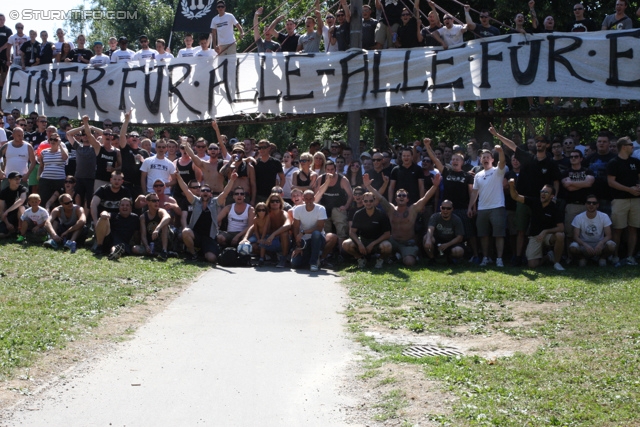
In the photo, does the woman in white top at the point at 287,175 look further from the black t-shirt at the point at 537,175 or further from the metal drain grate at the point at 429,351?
the metal drain grate at the point at 429,351

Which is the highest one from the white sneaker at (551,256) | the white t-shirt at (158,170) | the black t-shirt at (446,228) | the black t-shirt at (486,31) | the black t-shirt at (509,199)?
the black t-shirt at (486,31)

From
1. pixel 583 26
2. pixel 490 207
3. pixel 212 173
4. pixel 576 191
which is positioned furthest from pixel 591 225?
pixel 212 173

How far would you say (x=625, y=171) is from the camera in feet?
39.9

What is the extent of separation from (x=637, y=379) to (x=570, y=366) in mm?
618

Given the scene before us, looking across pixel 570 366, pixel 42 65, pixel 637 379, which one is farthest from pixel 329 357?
pixel 42 65

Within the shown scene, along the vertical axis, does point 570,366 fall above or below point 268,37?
below

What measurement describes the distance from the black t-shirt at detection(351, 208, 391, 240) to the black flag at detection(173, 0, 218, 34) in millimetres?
6520

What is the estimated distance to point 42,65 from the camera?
59.9 ft

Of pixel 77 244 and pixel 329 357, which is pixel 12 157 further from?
pixel 329 357

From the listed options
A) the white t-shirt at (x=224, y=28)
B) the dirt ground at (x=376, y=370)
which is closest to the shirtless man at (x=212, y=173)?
the white t-shirt at (x=224, y=28)

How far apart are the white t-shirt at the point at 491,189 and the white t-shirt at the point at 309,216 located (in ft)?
8.06

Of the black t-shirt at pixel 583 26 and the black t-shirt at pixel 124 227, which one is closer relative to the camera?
the black t-shirt at pixel 124 227

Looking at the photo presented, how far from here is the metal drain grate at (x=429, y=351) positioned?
756 cm

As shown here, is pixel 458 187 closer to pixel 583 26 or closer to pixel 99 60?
pixel 583 26
